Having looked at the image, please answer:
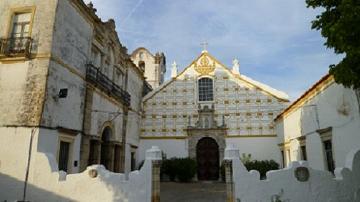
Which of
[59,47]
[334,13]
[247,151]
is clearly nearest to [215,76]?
[247,151]

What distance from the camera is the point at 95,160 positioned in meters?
12.1

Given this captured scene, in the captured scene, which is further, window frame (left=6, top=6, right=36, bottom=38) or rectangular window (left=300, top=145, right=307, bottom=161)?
rectangular window (left=300, top=145, right=307, bottom=161)

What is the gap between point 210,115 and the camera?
737 inches

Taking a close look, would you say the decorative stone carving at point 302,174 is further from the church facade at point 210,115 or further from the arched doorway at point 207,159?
the arched doorway at point 207,159

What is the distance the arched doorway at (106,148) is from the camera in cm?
1374

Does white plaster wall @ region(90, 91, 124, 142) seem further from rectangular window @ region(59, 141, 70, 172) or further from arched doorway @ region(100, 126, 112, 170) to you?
rectangular window @ region(59, 141, 70, 172)

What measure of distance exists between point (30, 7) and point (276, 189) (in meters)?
10.1

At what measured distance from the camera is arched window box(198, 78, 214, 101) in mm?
19294

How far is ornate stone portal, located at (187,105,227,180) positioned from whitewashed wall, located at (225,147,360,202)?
1076 centimetres

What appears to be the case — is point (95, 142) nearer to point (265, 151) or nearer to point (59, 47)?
point (59, 47)

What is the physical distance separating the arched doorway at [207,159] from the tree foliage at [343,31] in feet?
41.9

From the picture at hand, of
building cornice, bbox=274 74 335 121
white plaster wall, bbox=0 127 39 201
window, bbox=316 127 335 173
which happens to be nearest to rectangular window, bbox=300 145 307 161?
building cornice, bbox=274 74 335 121

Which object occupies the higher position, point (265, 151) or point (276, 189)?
point (265, 151)

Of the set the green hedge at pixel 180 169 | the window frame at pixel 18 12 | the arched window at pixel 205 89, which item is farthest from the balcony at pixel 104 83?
the arched window at pixel 205 89
